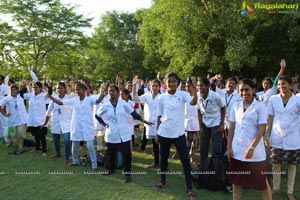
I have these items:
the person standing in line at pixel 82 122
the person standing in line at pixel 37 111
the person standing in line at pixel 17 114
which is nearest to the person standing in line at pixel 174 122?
the person standing in line at pixel 82 122

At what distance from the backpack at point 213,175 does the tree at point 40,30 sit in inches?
849

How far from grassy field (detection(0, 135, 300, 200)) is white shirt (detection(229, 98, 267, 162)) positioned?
47.9 inches

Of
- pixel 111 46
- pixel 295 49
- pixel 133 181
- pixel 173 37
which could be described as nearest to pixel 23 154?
pixel 133 181

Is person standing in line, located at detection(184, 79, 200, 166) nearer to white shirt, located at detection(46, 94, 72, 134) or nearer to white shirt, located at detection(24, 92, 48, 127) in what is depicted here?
white shirt, located at detection(46, 94, 72, 134)

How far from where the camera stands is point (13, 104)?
7.84m

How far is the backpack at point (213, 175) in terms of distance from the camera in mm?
4955

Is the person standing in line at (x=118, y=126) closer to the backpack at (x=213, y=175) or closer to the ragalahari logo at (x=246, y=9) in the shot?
the backpack at (x=213, y=175)

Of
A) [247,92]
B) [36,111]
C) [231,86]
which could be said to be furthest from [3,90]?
[247,92]

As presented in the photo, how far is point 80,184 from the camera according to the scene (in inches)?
211

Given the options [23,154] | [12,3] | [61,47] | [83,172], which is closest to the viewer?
[83,172]

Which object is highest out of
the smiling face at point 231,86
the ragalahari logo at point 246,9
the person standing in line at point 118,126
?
the ragalahari logo at point 246,9

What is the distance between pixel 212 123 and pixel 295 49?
17.5 metres

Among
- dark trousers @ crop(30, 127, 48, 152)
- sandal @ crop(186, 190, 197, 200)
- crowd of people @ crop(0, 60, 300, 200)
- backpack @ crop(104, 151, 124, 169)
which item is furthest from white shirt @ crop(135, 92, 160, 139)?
dark trousers @ crop(30, 127, 48, 152)

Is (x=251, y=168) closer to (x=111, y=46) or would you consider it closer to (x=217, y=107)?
(x=217, y=107)
